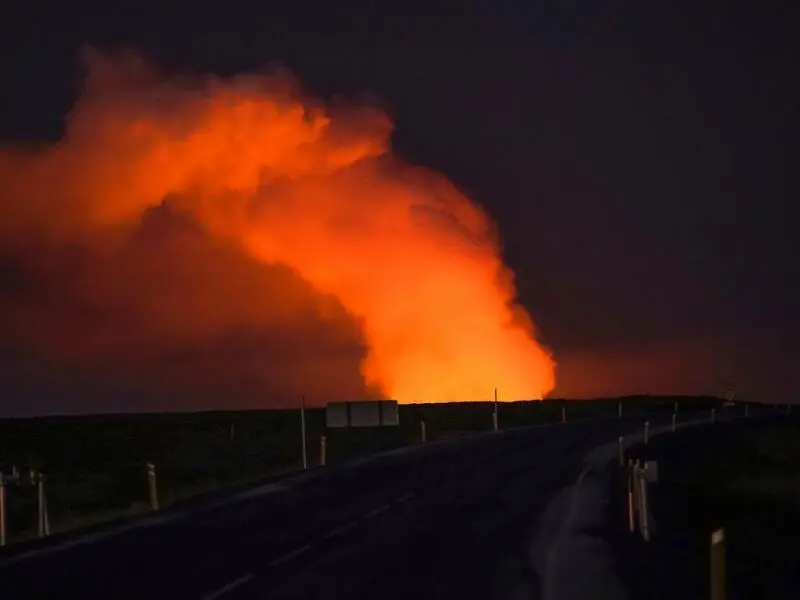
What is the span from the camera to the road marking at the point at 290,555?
59.2 feet

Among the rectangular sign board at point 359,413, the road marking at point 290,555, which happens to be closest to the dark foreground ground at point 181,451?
the rectangular sign board at point 359,413

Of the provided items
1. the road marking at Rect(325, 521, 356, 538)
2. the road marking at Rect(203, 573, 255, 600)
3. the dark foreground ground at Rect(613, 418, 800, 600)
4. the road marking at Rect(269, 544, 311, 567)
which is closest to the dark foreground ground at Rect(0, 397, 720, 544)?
the road marking at Rect(325, 521, 356, 538)

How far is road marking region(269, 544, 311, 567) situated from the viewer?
18031mm

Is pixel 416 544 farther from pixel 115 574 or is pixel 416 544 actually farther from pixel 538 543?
pixel 115 574

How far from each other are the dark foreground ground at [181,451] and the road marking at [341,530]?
610cm

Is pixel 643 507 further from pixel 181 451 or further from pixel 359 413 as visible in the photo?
pixel 181 451

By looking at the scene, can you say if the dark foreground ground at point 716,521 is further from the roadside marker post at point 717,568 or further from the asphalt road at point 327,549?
the roadside marker post at point 717,568

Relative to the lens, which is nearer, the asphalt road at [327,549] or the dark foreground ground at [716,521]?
the asphalt road at [327,549]

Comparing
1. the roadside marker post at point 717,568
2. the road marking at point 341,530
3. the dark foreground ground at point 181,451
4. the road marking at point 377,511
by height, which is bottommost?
the dark foreground ground at point 181,451

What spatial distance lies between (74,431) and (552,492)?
7260cm

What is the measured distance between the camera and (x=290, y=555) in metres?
19.0

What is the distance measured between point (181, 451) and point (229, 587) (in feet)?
163

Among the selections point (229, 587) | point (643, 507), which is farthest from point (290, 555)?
point (643, 507)

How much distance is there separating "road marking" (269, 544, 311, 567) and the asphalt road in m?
0.02
